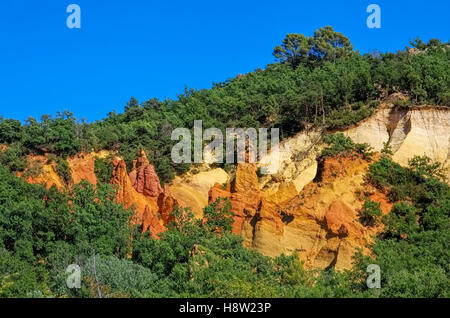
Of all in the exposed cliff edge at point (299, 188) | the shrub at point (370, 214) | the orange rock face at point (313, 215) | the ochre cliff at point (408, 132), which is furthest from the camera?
the ochre cliff at point (408, 132)

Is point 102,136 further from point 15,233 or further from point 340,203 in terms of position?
point 340,203

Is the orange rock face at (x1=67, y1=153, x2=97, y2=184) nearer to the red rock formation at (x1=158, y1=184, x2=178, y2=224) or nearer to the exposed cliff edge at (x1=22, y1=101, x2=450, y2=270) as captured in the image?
the exposed cliff edge at (x1=22, y1=101, x2=450, y2=270)

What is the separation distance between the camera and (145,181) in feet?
150

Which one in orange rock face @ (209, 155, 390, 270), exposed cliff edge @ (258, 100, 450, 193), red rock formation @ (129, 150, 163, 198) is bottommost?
orange rock face @ (209, 155, 390, 270)

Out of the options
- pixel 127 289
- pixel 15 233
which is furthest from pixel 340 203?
pixel 15 233

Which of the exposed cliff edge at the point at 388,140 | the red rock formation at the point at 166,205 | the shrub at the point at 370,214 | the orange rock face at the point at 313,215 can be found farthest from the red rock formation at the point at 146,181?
the shrub at the point at 370,214

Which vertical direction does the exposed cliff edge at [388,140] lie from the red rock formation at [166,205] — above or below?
above

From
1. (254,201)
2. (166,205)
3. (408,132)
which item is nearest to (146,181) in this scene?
(166,205)

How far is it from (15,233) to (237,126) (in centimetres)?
2077

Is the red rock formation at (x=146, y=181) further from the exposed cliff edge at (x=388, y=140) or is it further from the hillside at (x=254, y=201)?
the exposed cliff edge at (x=388, y=140)

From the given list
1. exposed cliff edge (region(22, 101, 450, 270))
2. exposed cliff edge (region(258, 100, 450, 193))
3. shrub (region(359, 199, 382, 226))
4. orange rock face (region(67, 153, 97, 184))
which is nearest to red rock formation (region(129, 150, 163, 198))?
exposed cliff edge (region(22, 101, 450, 270))

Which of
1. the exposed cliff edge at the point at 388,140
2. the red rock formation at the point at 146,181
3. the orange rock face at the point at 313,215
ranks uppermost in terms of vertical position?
the exposed cliff edge at the point at 388,140

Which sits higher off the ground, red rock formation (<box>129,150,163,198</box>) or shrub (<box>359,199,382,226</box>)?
red rock formation (<box>129,150,163,198</box>)

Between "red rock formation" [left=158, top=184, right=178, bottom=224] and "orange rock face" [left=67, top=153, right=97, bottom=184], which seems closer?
"red rock formation" [left=158, top=184, right=178, bottom=224]
